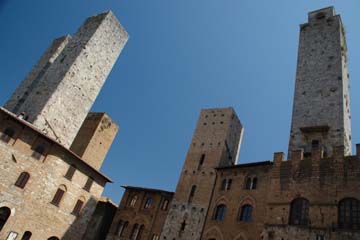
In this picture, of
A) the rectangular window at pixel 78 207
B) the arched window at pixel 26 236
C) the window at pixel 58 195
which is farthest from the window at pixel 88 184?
the arched window at pixel 26 236

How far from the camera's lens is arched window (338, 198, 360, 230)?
44.6 ft

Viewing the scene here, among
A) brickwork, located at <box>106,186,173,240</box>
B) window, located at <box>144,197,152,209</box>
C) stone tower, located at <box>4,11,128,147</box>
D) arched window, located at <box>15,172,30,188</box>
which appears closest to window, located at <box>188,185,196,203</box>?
brickwork, located at <box>106,186,173,240</box>

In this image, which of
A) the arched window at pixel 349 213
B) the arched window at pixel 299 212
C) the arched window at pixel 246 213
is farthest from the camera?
the arched window at pixel 246 213

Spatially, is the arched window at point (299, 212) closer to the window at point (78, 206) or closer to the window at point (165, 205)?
the window at point (165, 205)

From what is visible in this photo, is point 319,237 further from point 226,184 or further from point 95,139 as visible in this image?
point 95,139

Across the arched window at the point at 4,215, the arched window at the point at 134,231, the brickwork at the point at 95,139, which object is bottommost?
the arched window at the point at 4,215

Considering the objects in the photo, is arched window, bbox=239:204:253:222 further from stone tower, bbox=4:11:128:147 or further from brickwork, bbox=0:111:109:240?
stone tower, bbox=4:11:128:147

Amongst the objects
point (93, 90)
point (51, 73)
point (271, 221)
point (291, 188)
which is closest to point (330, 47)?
point (291, 188)

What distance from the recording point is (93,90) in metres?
27.6

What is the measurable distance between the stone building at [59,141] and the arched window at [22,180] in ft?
0.22

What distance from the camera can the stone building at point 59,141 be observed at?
64.1 ft

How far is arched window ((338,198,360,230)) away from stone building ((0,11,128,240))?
1907 cm

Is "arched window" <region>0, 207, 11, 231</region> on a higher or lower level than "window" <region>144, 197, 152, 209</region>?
Answer: lower

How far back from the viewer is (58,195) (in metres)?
22.6
